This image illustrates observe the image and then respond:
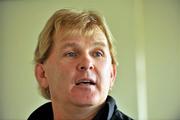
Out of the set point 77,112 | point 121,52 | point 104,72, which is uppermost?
point 104,72

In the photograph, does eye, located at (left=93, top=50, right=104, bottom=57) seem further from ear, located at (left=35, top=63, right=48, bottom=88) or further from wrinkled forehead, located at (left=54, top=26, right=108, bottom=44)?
ear, located at (left=35, top=63, right=48, bottom=88)

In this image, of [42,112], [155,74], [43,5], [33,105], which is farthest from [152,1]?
[42,112]

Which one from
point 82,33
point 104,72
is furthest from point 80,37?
point 104,72

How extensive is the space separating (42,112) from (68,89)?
12.7 inches

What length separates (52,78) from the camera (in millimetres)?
1059

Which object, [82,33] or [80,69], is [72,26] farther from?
[80,69]

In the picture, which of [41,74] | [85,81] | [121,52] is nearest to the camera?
[85,81]

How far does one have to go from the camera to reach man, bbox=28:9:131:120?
0.97m

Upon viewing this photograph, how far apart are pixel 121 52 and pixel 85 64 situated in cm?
116

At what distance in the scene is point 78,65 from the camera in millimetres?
974

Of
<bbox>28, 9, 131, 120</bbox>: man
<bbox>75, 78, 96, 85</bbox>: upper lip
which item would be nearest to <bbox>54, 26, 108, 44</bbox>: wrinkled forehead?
<bbox>28, 9, 131, 120</bbox>: man

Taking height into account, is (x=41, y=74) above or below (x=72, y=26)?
below

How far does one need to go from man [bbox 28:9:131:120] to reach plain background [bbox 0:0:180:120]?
3.37 ft

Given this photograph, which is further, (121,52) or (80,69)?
(121,52)
